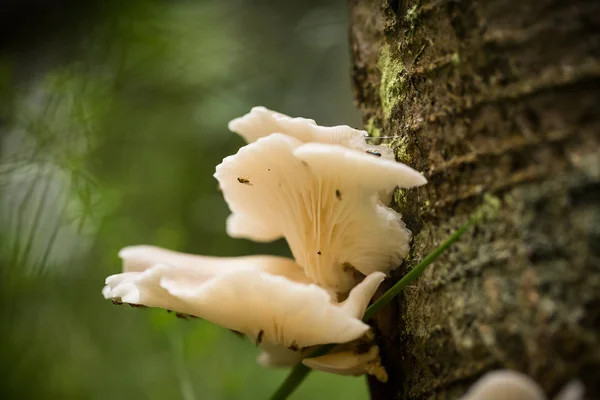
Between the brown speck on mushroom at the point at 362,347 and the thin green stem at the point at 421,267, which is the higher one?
the thin green stem at the point at 421,267

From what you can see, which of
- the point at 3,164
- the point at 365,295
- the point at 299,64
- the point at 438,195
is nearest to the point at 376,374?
the point at 365,295

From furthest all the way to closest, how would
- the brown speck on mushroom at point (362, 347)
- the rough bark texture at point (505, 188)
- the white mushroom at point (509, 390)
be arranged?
the brown speck on mushroom at point (362, 347) < the rough bark texture at point (505, 188) < the white mushroom at point (509, 390)

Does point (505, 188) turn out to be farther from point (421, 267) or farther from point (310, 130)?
point (310, 130)

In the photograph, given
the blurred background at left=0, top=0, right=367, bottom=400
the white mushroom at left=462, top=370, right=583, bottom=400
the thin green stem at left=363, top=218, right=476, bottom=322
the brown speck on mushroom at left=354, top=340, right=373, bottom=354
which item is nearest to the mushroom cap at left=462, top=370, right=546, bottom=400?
the white mushroom at left=462, top=370, right=583, bottom=400

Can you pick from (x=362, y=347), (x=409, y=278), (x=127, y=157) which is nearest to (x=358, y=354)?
(x=362, y=347)

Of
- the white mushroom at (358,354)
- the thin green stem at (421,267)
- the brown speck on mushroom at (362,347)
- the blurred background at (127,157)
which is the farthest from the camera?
the blurred background at (127,157)

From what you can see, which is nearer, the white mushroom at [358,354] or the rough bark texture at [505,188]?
the rough bark texture at [505,188]

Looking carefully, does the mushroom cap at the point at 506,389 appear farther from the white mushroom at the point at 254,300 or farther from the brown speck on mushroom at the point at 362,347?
the brown speck on mushroom at the point at 362,347

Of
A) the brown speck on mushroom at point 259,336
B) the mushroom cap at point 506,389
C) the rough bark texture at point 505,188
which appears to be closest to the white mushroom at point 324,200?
the rough bark texture at point 505,188
